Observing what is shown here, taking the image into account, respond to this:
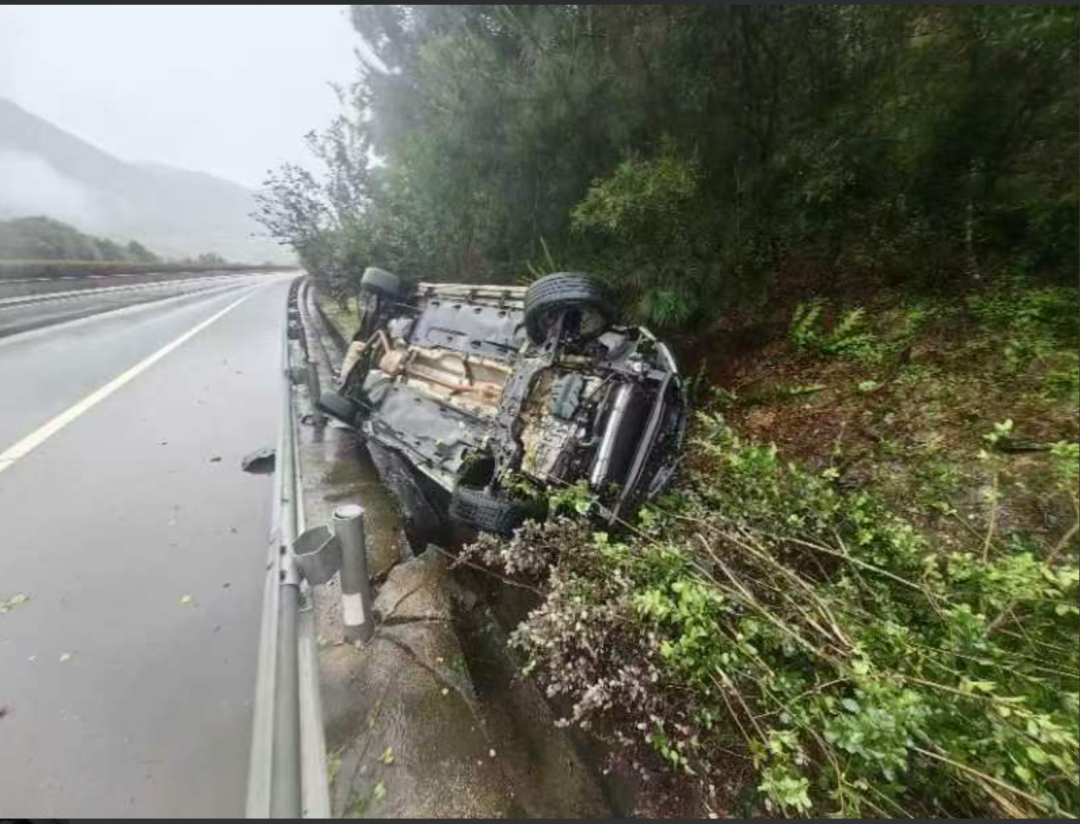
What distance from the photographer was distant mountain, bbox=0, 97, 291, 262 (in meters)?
72.0

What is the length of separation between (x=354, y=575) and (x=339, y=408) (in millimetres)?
2829

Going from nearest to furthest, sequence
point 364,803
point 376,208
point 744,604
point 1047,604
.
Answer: point 364,803
point 1047,604
point 744,604
point 376,208

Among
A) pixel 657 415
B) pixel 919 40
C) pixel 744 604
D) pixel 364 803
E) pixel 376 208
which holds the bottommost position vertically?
pixel 364 803

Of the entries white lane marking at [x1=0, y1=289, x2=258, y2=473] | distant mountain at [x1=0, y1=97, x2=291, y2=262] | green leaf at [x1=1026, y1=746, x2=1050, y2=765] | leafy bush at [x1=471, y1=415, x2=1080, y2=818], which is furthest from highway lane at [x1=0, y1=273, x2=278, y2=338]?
distant mountain at [x1=0, y1=97, x2=291, y2=262]

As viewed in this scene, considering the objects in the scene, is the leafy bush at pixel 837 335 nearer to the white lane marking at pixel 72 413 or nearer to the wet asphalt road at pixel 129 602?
the wet asphalt road at pixel 129 602

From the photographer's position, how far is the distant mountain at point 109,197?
7201 centimetres

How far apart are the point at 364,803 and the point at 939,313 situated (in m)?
5.19

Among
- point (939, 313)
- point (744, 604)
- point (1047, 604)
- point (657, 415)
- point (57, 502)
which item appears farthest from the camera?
point (939, 313)

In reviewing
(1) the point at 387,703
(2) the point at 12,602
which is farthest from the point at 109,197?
(1) the point at 387,703

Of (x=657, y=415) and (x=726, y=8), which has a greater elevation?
(x=726, y=8)

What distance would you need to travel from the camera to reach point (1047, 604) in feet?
6.35

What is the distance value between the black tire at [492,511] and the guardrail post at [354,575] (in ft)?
2.45

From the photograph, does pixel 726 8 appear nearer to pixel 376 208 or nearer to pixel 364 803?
pixel 364 803

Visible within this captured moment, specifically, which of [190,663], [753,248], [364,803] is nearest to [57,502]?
[190,663]
